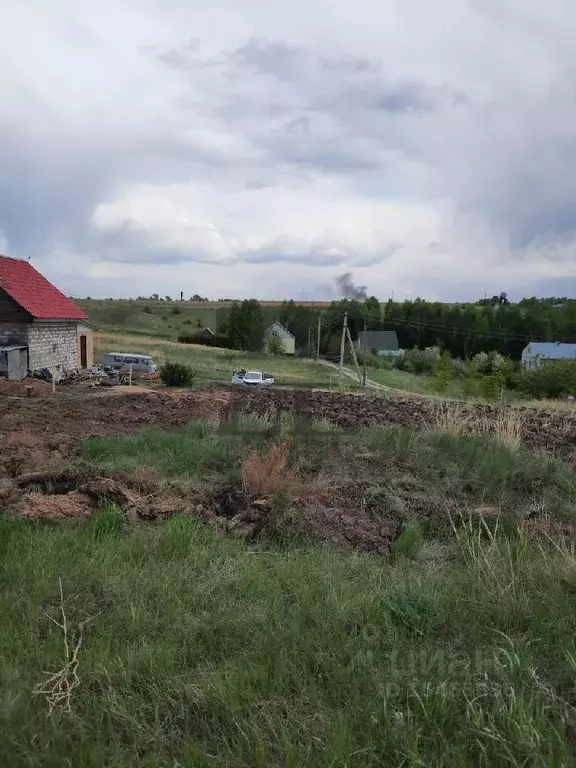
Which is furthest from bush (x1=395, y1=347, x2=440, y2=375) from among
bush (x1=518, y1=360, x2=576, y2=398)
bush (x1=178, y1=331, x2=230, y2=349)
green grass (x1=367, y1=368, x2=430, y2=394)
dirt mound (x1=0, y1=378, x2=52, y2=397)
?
dirt mound (x1=0, y1=378, x2=52, y2=397)

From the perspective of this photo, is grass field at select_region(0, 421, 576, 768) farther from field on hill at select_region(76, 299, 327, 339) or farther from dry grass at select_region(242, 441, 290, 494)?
field on hill at select_region(76, 299, 327, 339)

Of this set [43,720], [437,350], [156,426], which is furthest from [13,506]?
[437,350]

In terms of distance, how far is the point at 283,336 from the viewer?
2886 inches

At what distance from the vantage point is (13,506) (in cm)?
536

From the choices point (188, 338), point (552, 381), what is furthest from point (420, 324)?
point (552, 381)

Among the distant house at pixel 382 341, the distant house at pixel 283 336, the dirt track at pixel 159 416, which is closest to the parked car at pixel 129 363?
the dirt track at pixel 159 416

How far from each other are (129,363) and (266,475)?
2755 cm

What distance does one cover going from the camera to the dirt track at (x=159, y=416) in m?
8.62

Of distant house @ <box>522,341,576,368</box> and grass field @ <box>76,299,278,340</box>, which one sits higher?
grass field @ <box>76,299,278,340</box>

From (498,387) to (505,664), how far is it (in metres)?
37.9

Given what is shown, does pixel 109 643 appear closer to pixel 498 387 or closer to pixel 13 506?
pixel 13 506

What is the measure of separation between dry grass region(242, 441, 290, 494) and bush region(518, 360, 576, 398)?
44.6 meters

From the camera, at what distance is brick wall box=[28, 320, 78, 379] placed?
78.9 feet

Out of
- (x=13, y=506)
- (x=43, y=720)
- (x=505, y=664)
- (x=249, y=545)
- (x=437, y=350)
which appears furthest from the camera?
(x=437, y=350)
